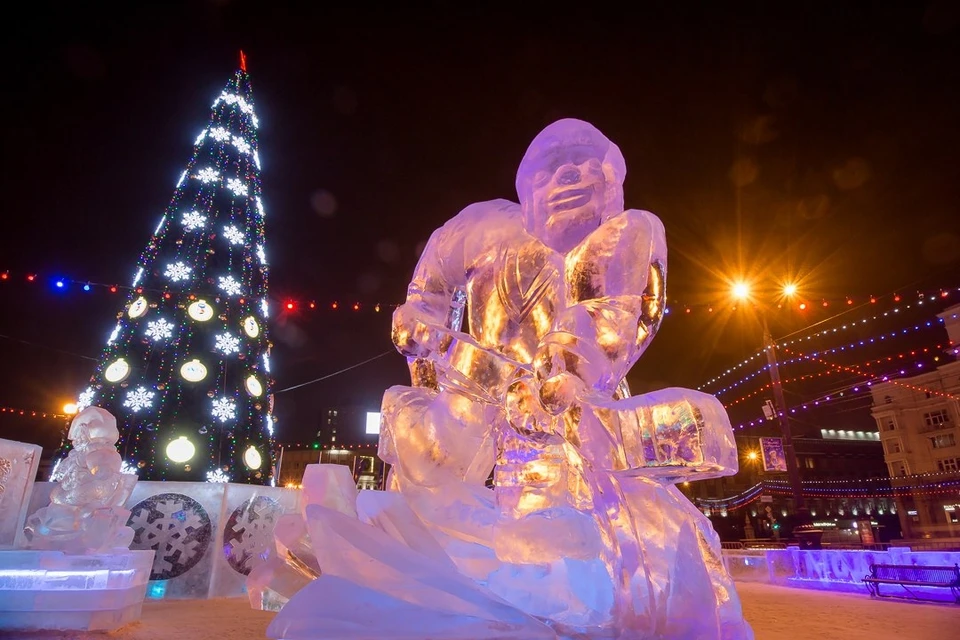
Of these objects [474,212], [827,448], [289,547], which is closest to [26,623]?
[289,547]

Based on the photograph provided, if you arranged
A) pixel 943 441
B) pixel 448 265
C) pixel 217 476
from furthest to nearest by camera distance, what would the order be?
pixel 943 441 → pixel 217 476 → pixel 448 265

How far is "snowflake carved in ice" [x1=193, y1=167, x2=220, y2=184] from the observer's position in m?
11.8

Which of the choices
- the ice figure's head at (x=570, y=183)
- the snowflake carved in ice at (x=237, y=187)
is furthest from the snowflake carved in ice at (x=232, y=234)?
the ice figure's head at (x=570, y=183)

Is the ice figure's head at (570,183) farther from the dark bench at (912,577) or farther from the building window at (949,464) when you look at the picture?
the building window at (949,464)

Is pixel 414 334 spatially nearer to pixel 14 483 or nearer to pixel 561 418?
pixel 561 418

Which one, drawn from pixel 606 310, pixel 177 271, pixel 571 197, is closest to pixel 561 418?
pixel 606 310

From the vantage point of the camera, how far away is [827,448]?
44.4 meters

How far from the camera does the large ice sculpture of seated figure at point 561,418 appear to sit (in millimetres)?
1531

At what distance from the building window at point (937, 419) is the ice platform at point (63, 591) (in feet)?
135

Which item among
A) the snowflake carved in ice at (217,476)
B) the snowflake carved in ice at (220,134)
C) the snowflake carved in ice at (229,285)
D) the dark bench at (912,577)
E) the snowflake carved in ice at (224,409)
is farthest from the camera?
the snowflake carved in ice at (220,134)

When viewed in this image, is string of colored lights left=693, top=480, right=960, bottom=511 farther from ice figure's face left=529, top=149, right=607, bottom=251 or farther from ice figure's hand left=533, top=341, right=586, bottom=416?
ice figure's hand left=533, top=341, right=586, bottom=416

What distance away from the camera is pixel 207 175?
38.8 feet

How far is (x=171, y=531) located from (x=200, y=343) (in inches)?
134

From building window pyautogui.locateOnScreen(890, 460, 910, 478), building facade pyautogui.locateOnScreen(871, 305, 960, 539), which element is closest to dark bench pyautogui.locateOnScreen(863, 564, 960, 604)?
building facade pyautogui.locateOnScreen(871, 305, 960, 539)
